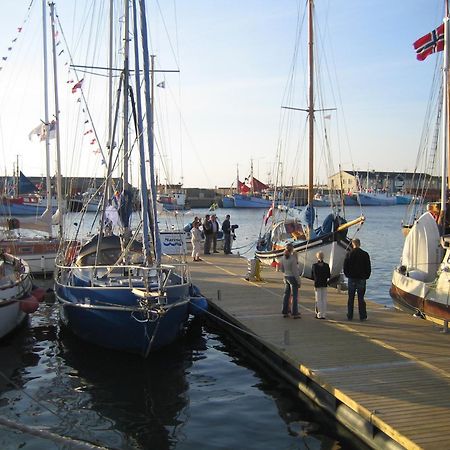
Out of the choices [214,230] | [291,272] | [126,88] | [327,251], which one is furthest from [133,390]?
[214,230]

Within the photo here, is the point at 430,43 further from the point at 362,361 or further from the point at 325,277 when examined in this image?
the point at 362,361

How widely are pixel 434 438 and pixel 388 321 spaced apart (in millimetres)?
6368

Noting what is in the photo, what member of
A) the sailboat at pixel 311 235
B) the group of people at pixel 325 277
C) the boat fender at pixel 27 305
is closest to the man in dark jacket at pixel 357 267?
the group of people at pixel 325 277

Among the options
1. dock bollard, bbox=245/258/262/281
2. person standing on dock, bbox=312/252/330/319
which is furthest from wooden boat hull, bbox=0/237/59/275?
person standing on dock, bbox=312/252/330/319

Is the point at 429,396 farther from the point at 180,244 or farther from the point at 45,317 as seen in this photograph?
the point at 180,244

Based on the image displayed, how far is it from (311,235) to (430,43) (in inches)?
332

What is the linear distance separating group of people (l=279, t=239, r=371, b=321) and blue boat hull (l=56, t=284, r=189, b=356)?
99.3 inches

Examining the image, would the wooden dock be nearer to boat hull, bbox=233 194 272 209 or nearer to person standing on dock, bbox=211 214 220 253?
person standing on dock, bbox=211 214 220 253

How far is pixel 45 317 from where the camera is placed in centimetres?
1734

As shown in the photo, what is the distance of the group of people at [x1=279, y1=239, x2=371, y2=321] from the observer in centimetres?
1306

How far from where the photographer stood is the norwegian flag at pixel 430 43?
21.0 m

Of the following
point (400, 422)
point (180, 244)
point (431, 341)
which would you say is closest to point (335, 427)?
point (400, 422)

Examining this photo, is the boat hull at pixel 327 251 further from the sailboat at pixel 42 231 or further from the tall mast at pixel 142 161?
the tall mast at pixel 142 161

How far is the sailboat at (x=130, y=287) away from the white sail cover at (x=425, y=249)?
6666 mm
